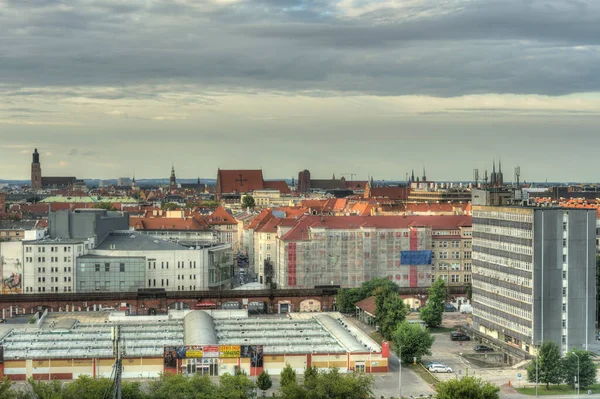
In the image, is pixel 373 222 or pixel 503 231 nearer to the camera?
pixel 503 231

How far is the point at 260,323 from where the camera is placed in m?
107

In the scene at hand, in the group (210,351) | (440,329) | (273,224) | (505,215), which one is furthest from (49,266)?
(505,215)

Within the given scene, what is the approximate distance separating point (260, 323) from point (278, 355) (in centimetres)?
1853

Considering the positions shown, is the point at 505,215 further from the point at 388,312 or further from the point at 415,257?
the point at 415,257

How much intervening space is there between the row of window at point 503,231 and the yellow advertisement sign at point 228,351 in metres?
28.8

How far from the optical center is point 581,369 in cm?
8294

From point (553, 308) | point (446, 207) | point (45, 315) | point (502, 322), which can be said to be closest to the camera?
point (553, 308)

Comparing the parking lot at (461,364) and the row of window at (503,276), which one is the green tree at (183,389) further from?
the row of window at (503,276)

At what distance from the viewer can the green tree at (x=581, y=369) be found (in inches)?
3270

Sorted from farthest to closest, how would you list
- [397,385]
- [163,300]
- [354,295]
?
[163,300], [354,295], [397,385]

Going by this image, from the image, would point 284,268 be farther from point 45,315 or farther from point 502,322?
point 502,322

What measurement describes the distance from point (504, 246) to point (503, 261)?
4.88 feet

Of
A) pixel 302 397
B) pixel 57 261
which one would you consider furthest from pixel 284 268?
pixel 302 397

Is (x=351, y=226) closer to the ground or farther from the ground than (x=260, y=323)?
farther from the ground
